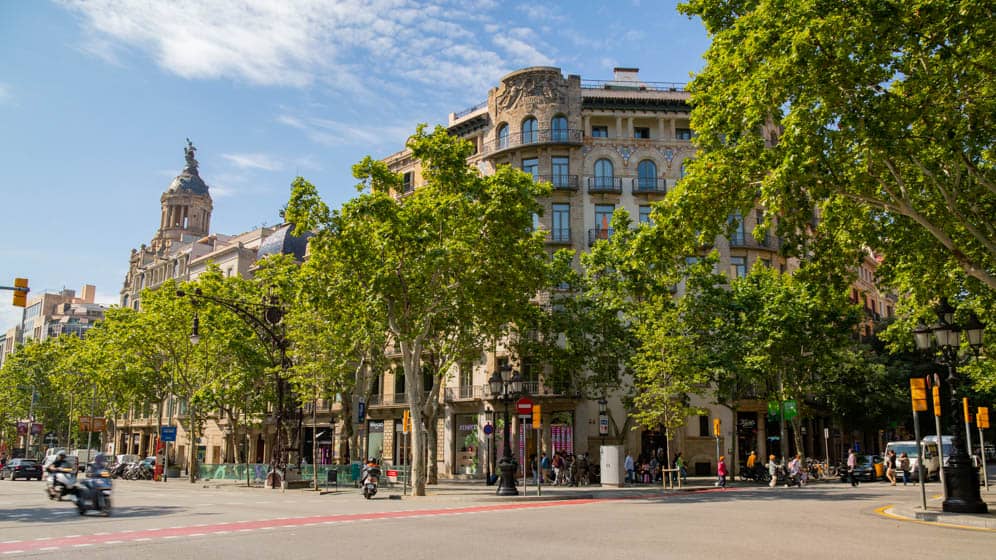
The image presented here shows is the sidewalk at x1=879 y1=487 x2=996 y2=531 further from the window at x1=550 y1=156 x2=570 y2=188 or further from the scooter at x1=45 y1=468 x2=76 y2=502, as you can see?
the window at x1=550 y1=156 x2=570 y2=188

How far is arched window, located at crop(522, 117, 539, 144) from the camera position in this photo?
48.5m

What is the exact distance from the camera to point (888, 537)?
13266mm

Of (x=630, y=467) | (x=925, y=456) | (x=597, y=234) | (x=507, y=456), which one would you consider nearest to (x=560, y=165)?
(x=597, y=234)

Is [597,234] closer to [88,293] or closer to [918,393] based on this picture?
[918,393]

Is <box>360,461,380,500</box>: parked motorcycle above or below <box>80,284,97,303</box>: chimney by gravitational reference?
below

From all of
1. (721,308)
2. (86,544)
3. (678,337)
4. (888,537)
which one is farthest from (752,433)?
(86,544)

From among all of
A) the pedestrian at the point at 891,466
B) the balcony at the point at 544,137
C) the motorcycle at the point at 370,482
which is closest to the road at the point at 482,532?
the motorcycle at the point at 370,482

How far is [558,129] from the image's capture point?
159ft

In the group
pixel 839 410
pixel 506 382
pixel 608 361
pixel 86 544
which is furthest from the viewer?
pixel 839 410

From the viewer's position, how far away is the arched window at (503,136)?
49.3 m

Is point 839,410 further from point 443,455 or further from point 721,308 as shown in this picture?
point 443,455

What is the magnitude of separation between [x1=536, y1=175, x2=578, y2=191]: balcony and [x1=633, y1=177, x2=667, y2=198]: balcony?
12.3 ft

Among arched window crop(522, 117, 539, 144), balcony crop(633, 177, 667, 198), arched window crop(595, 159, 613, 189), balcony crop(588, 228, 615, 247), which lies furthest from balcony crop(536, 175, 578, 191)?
balcony crop(633, 177, 667, 198)

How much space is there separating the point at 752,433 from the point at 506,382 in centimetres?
2596
